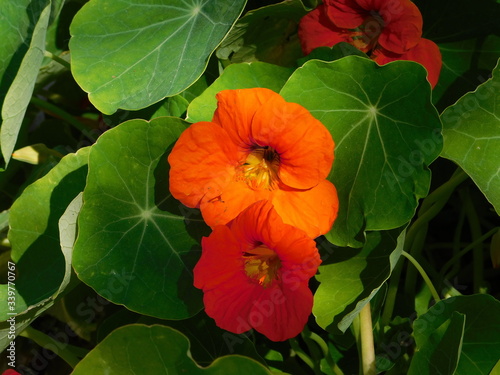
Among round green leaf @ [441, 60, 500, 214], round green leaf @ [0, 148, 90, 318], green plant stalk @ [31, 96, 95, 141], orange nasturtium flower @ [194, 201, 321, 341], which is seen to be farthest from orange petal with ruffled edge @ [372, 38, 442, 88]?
green plant stalk @ [31, 96, 95, 141]

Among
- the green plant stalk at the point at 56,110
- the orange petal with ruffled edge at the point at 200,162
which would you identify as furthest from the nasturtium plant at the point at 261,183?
the green plant stalk at the point at 56,110

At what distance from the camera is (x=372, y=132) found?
916mm

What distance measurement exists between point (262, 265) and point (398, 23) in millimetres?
420

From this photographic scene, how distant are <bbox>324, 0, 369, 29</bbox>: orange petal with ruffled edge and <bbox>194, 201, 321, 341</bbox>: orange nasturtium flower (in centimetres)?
36

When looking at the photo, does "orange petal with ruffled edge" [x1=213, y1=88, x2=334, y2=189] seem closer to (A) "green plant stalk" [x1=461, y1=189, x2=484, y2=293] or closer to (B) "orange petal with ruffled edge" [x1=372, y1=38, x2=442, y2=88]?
(B) "orange petal with ruffled edge" [x1=372, y1=38, x2=442, y2=88]

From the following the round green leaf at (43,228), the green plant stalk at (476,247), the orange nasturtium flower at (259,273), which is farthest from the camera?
the green plant stalk at (476,247)

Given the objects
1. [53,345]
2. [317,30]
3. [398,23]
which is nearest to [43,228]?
[53,345]

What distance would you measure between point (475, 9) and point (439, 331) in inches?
21.3

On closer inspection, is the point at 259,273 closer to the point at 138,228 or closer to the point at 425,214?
the point at 138,228

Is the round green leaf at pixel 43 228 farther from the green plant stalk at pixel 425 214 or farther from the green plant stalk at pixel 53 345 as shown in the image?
the green plant stalk at pixel 425 214

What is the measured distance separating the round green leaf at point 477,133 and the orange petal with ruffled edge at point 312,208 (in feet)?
0.59

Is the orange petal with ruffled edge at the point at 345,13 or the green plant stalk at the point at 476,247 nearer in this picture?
Answer: the orange petal with ruffled edge at the point at 345,13

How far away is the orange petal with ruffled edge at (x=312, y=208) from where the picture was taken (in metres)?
0.84

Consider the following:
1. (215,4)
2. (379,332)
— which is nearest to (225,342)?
(379,332)
